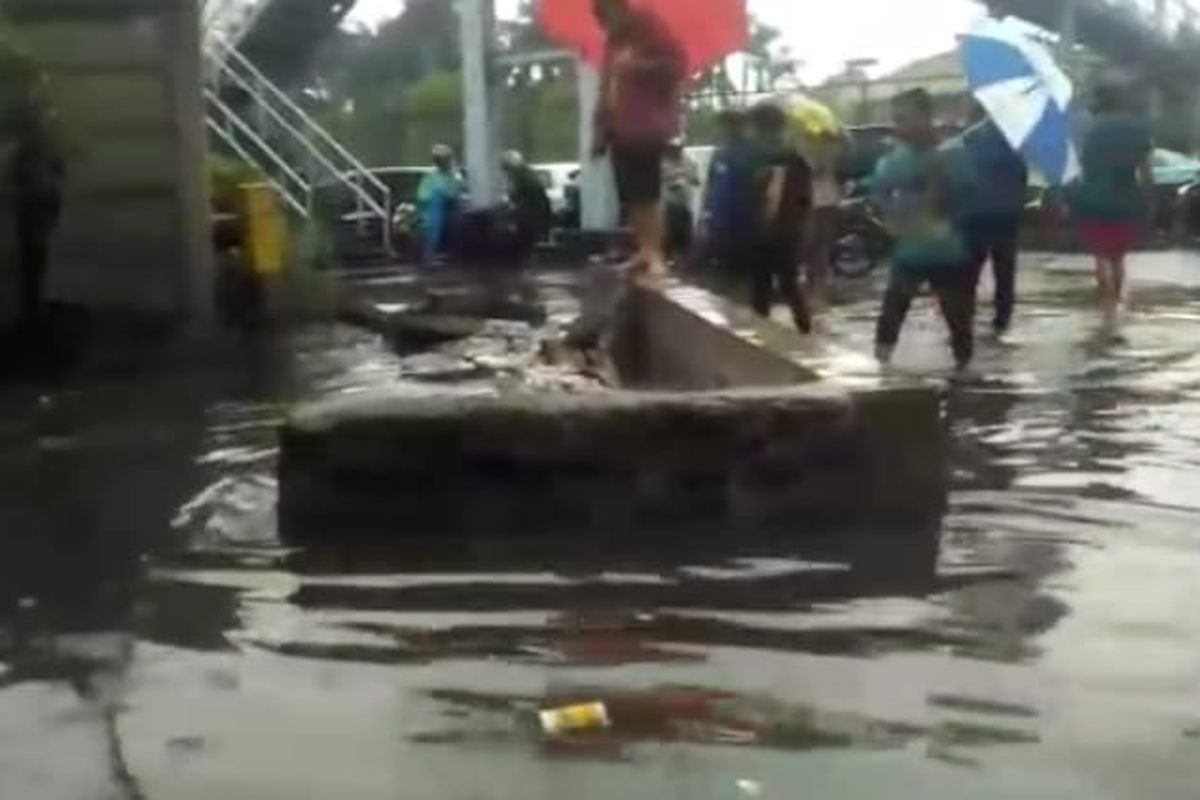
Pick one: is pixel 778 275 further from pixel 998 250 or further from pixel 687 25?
pixel 687 25

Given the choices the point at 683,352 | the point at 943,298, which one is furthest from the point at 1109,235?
the point at 683,352

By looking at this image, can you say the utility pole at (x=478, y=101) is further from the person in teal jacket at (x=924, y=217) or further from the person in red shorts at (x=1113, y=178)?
the person in teal jacket at (x=924, y=217)

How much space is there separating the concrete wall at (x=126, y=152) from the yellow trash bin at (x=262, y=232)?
927 mm

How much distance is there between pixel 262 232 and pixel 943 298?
615cm

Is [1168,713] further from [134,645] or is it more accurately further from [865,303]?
[865,303]

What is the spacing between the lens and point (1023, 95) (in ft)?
43.8

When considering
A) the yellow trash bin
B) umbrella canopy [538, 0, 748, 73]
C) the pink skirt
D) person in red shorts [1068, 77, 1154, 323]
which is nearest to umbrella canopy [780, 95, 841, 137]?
person in red shorts [1068, 77, 1154, 323]

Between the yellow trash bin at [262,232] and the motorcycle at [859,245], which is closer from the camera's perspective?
the yellow trash bin at [262,232]

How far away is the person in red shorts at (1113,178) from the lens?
1491 centimetres

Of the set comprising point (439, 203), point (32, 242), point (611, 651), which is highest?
point (32, 242)

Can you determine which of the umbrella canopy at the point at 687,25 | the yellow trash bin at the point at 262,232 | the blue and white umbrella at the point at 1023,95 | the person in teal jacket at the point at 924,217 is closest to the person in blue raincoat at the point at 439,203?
the yellow trash bin at the point at 262,232

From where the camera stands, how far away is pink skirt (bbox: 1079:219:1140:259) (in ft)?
50.3

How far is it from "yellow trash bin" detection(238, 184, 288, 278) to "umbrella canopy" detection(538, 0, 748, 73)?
3.91m

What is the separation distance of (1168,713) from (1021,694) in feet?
1.19
